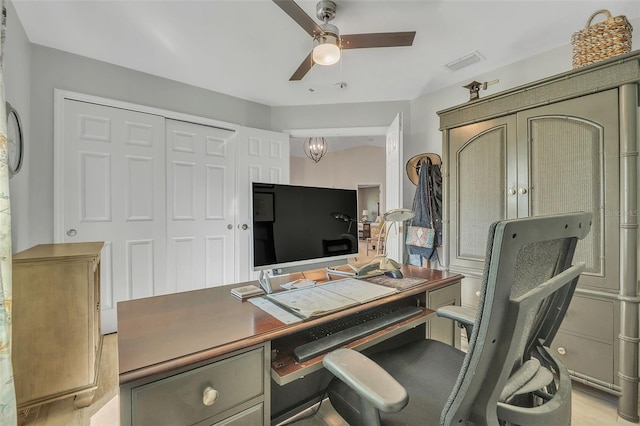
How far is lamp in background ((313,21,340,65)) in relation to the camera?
67.5 inches

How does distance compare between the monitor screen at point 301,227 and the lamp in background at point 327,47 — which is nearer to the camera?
the monitor screen at point 301,227

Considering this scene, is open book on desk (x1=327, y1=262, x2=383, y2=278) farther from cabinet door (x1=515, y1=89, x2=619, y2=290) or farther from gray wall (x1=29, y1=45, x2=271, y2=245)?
gray wall (x1=29, y1=45, x2=271, y2=245)

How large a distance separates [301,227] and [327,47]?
1131 millimetres

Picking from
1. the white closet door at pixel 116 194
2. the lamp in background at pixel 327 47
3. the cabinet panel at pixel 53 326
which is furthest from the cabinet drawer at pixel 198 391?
the white closet door at pixel 116 194

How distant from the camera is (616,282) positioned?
62.1 inches

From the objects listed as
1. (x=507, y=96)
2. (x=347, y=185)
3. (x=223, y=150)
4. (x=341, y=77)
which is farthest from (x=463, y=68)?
(x=347, y=185)

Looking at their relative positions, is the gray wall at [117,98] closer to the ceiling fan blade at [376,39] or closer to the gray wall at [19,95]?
the gray wall at [19,95]

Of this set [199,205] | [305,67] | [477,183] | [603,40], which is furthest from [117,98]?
[603,40]

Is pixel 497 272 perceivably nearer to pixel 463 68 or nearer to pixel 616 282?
pixel 616 282

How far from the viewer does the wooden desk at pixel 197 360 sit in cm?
69

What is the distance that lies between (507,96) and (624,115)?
0.66m

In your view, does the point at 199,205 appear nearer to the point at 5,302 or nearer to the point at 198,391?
the point at 5,302

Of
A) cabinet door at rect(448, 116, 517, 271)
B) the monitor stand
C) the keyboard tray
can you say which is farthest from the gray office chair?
cabinet door at rect(448, 116, 517, 271)

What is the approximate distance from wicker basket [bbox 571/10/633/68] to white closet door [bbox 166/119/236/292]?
3.06 m
